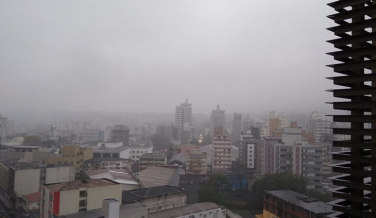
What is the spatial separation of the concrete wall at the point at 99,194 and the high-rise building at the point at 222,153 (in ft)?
40.9

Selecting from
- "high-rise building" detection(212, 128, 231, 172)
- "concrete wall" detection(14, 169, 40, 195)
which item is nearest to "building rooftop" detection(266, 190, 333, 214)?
"concrete wall" detection(14, 169, 40, 195)

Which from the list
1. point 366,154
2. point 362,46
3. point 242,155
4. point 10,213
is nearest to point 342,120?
point 366,154

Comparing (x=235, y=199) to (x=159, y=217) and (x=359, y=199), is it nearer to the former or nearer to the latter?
(x=159, y=217)

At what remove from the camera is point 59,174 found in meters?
13.5

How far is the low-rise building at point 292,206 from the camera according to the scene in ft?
26.3

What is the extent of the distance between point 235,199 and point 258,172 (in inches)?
292

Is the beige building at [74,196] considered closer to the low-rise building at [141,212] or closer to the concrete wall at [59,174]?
the low-rise building at [141,212]

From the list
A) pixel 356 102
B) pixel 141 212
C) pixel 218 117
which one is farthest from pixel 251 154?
pixel 218 117

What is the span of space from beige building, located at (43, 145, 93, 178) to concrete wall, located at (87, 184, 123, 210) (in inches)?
327

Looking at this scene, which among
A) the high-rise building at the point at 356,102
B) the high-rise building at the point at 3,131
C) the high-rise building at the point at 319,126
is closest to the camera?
the high-rise building at the point at 356,102

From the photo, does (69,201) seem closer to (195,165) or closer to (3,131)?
(195,165)

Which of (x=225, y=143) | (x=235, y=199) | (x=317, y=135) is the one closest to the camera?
(x=235, y=199)

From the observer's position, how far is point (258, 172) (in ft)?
70.1

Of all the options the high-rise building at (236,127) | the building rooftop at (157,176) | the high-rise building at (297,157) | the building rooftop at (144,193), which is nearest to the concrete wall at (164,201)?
the building rooftop at (144,193)
